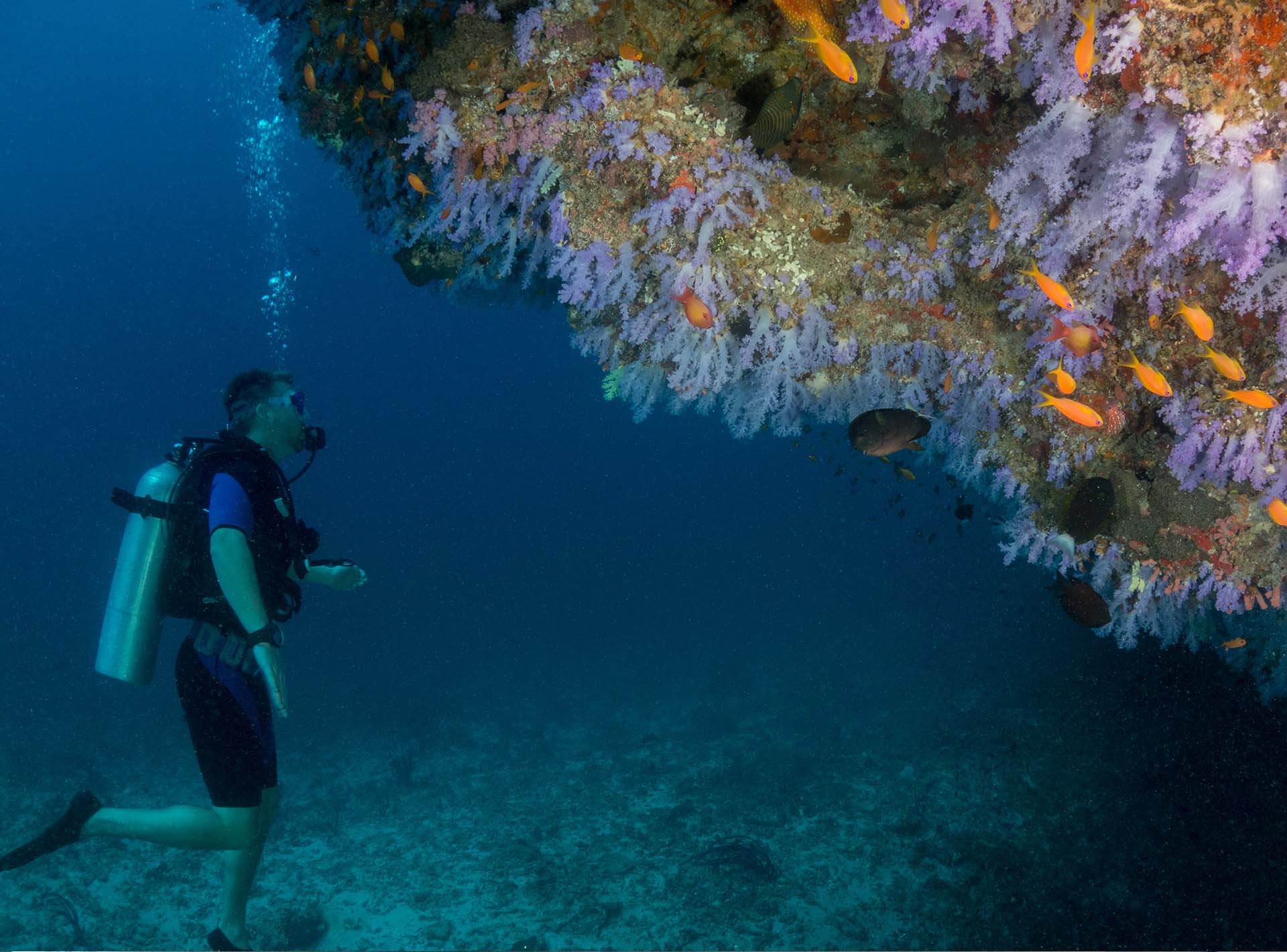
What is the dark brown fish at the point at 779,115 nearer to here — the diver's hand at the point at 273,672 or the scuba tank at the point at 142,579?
the scuba tank at the point at 142,579

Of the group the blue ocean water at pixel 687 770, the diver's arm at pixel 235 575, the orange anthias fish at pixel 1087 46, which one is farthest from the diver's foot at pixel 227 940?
the orange anthias fish at pixel 1087 46

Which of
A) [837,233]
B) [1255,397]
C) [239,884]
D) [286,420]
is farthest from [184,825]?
[1255,397]

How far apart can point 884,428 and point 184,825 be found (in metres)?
5.23

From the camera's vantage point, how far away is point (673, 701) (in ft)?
56.2

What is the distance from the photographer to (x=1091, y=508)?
3.56 meters

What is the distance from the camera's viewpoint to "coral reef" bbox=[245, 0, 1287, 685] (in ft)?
8.34

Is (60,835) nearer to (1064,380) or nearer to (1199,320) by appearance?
(1064,380)

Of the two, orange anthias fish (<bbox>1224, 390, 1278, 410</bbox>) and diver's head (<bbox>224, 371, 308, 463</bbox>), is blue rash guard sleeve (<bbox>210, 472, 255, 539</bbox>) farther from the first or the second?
orange anthias fish (<bbox>1224, 390, 1278, 410</bbox>)

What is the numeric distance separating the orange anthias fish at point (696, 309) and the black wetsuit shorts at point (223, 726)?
395 centimetres

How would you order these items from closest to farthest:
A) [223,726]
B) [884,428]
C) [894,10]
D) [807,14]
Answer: [894,10]
[807,14]
[884,428]
[223,726]

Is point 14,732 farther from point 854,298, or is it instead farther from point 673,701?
point 854,298

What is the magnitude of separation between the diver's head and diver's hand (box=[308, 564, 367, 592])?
3.00 ft

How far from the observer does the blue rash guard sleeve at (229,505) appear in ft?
13.8

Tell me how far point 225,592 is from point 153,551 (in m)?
1.14
